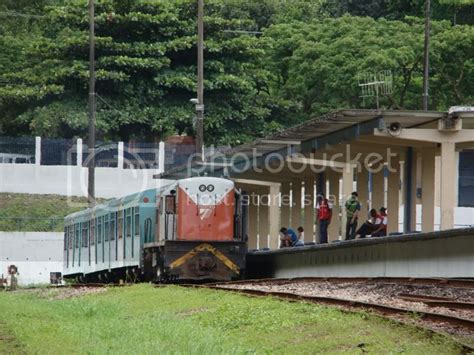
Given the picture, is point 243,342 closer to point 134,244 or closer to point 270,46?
point 134,244

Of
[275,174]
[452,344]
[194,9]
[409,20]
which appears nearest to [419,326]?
[452,344]

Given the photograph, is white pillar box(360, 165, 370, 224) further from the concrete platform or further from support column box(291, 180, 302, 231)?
support column box(291, 180, 302, 231)

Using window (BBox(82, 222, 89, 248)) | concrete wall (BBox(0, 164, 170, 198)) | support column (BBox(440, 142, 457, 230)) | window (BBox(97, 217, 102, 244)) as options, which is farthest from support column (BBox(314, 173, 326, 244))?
concrete wall (BBox(0, 164, 170, 198))

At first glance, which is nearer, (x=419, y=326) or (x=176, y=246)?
(x=419, y=326)

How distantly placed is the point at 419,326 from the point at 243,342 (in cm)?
209

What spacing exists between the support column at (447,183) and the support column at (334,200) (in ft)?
22.6

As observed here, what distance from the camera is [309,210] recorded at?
38.0 metres

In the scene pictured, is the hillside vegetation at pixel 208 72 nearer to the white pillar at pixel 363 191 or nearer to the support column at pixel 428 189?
the white pillar at pixel 363 191

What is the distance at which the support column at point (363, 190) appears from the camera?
34.2m

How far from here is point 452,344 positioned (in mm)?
13992

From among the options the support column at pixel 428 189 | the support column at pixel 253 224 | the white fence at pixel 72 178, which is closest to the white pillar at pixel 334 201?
the support column at pixel 428 189

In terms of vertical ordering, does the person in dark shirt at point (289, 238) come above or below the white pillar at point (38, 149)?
below

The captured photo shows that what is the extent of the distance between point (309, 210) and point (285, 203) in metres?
2.04

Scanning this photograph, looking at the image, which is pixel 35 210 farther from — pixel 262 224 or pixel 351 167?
pixel 351 167
